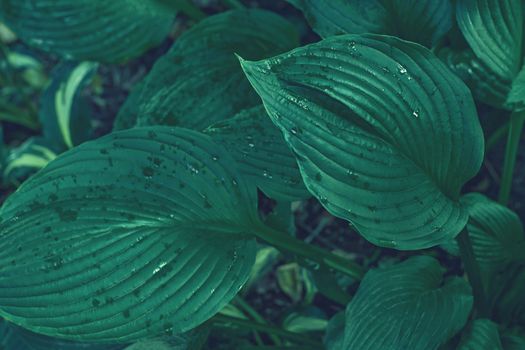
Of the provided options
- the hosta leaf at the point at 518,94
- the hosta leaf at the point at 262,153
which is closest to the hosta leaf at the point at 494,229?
the hosta leaf at the point at 518,94

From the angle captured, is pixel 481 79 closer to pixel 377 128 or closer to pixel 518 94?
pixel 518 94

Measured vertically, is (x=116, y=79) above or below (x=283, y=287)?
above

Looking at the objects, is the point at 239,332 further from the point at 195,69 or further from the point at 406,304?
the point at 195,69

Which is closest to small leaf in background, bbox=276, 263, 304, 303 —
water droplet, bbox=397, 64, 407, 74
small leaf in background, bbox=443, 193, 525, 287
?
small leaf in background, bbox=443, 193, 525, 287

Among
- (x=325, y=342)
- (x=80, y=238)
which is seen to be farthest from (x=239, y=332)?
(x=80, y=238)

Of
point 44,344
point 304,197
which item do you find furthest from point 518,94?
point 44,344

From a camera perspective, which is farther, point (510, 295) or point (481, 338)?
point (510, 295)
